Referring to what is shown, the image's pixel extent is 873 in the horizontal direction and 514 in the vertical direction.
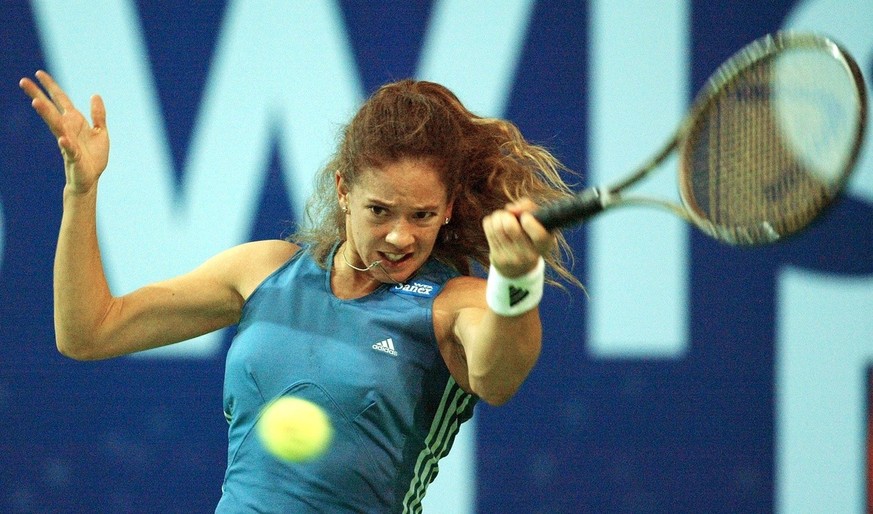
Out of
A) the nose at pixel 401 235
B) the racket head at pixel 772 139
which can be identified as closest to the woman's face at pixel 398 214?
the nose at pixel 401 235

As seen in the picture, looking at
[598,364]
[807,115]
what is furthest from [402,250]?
[598,364]

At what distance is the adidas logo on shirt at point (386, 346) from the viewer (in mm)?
2355

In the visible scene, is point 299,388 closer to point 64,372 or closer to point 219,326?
point 219,326

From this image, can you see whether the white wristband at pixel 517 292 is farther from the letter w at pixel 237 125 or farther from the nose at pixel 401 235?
the letter w at pixel 237 125

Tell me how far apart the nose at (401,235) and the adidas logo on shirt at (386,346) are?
19 centimetres

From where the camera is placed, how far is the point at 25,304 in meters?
4.00

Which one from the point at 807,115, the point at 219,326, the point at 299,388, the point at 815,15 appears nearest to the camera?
the point at 807,115

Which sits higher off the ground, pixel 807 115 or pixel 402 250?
pixel 807 115

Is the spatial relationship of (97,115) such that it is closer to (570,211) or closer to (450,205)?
(450,205)

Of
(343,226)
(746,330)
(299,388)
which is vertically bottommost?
(746,330)

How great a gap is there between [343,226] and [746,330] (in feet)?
5.56

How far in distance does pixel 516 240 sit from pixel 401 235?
0.34 metres

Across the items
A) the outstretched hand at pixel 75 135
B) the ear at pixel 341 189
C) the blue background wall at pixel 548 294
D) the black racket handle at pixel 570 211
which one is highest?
the outstretched hand at pixel 75 135

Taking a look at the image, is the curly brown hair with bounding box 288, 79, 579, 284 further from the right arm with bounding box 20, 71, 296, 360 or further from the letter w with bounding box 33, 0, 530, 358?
the letter w with bounding box 33, 0, 530, 358
